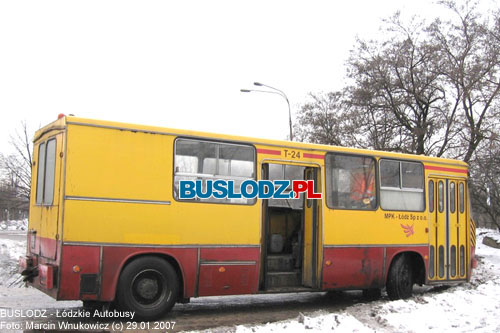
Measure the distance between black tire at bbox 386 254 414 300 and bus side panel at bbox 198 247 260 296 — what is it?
3471mm

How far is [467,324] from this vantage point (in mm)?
7539

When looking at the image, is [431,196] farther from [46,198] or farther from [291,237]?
[46,198]

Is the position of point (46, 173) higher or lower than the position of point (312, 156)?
lower

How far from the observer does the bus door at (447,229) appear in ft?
36.9

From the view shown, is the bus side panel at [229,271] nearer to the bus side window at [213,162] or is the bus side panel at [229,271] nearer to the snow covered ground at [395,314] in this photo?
the bus side window at [213,162]

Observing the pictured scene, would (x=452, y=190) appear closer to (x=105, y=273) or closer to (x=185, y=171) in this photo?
(x=185, y=171)

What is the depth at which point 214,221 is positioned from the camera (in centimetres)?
840

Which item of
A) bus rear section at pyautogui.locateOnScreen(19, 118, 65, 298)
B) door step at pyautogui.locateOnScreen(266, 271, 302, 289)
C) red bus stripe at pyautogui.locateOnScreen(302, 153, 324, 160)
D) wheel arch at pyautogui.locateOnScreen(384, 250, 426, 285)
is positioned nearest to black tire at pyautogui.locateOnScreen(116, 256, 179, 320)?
bus rear section at pyautogui.locateOnScreen(19, 118, 65, 298)

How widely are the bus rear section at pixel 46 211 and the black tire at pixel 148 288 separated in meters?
1.04

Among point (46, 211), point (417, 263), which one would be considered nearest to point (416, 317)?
point (417, 263)

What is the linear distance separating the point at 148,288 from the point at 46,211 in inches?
82.8

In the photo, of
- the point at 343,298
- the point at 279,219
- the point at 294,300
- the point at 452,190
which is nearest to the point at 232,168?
the point at 279,219

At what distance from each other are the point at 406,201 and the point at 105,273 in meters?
6.78

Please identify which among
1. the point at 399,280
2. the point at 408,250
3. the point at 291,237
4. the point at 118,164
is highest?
the point at 118,164
